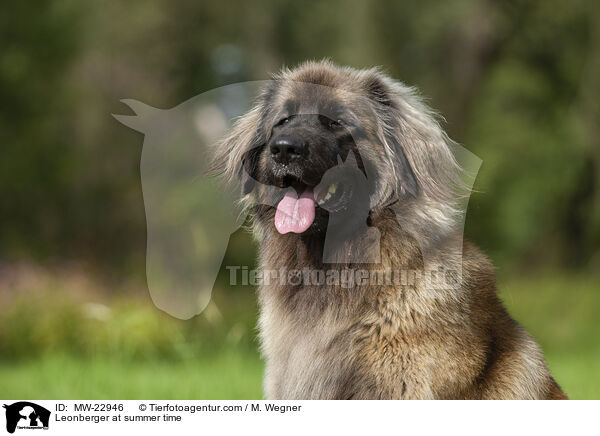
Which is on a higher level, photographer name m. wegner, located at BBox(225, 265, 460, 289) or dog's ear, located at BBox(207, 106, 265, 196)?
dog's ear, located at BBox(207, 106, 265, 196)

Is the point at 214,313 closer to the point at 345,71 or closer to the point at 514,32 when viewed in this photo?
the point at 345,71

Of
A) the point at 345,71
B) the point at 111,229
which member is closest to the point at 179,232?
the point at 111,229

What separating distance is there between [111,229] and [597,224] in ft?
36.9

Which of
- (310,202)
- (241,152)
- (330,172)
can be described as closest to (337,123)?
(330,172)

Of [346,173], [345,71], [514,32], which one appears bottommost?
[346,173]

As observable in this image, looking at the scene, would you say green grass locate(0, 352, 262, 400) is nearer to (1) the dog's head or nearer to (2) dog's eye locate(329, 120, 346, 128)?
(1) the dog's head

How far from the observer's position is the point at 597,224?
15.0m

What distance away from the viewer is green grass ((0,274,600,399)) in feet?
19.7

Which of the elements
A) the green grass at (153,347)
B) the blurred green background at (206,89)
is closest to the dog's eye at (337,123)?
the green grass at (153,347)
